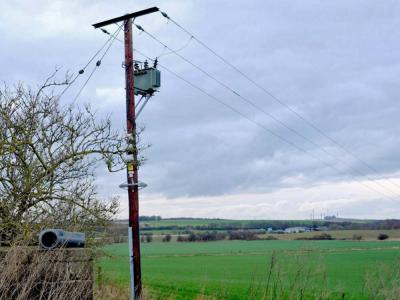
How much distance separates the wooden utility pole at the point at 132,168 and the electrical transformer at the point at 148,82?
1.67 feet

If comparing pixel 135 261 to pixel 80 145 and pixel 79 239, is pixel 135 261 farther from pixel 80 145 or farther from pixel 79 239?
pixel 79 239

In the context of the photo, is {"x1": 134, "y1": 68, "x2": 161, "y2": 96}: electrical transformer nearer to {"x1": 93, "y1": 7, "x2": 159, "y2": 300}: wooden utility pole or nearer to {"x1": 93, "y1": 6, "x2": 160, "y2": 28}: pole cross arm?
{"x1": 93, "y1": 7, "x2": 159, "y2": 300}: wooden utility pole

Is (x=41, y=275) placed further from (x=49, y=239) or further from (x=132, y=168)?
(x=132, y=168)

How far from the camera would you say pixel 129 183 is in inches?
573

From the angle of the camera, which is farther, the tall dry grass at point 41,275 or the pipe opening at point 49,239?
the pipe opening at point 49,239

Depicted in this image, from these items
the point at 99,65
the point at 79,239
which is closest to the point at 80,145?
the point at 99,65

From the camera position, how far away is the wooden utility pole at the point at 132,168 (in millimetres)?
14320

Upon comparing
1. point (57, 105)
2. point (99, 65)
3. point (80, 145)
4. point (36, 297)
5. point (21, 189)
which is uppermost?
point (99, 65)

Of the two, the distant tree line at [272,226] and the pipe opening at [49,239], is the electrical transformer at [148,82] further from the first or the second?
the distant tree line at [272,226]

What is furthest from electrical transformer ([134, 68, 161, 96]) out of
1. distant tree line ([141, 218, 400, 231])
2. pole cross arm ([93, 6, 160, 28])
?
distant tree line ([141, 218, 400, 231])

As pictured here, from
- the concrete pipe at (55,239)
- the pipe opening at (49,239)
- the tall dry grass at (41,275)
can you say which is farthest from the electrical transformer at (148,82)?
the tall dry grass at (41,275)

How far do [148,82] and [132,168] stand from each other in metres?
2.54

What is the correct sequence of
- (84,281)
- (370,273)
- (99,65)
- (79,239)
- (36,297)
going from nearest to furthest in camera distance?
(36,297)
(84,281)
(79,239)
(370,273)
(99,65)

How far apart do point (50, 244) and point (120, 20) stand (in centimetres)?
923
